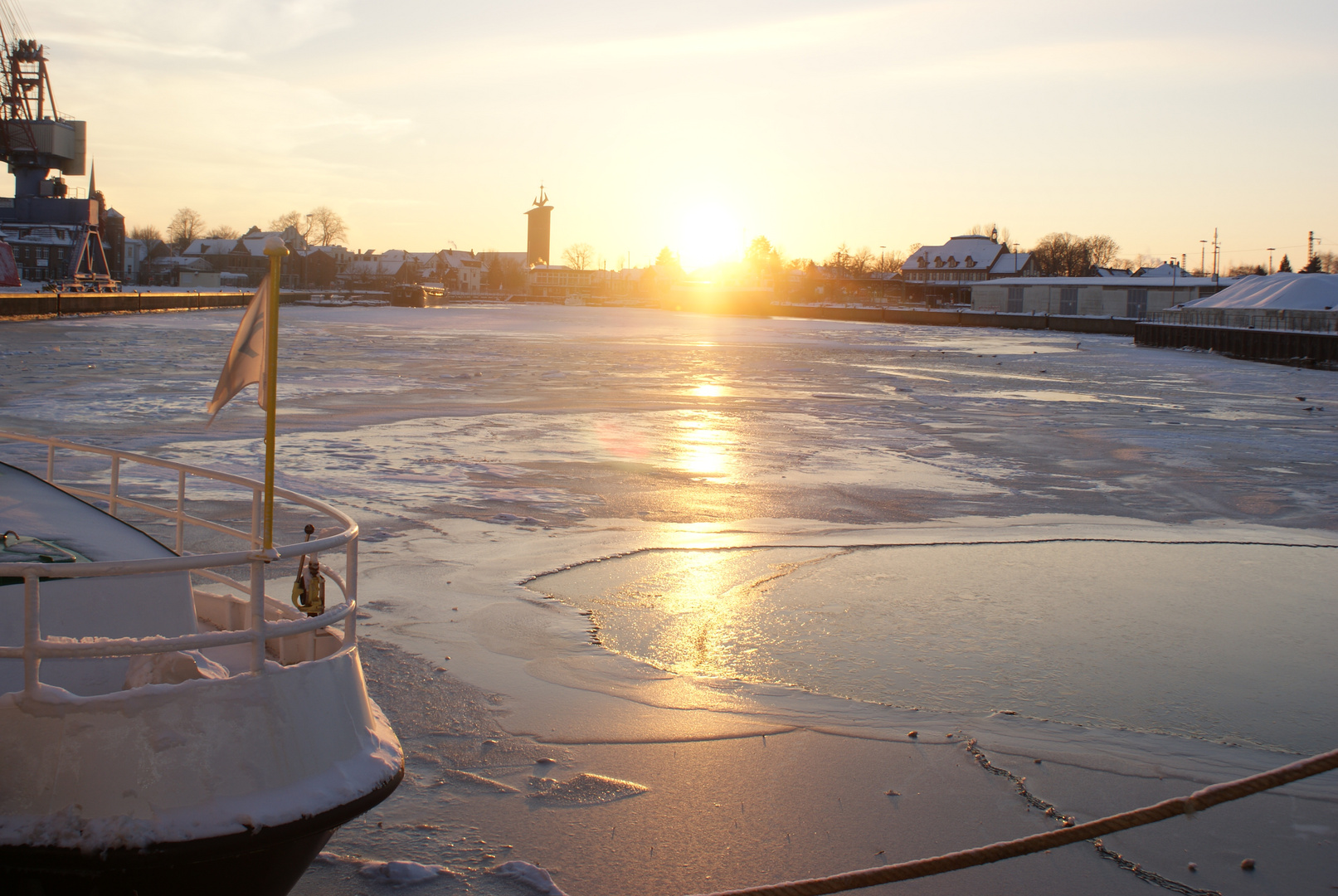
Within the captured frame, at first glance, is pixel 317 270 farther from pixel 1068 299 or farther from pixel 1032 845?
pixel 1032 845

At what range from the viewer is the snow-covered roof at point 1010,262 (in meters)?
139

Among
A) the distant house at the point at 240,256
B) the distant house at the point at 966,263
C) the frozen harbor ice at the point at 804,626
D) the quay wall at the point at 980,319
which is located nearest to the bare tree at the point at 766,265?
the distant house at the point at 966,263

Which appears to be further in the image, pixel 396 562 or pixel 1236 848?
pixel 396 562

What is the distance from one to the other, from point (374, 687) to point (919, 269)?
152528 mm

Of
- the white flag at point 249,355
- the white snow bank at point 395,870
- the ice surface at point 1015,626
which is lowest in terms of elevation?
the white snow bank at point 395,870

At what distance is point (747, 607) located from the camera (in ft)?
27.4

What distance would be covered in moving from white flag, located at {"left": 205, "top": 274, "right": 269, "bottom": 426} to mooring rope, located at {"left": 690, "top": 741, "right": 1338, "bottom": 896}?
2.53m

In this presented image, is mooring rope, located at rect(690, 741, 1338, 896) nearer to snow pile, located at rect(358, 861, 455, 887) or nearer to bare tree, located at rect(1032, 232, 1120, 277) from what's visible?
snow pile, located at rect(358, 861, 455, 887)

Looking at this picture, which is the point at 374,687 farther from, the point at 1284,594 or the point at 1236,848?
the point at 1284,594

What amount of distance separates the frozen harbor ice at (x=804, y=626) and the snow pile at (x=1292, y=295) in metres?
53.9

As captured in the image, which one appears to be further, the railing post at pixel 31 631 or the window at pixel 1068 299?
the window at pixel 1068 299

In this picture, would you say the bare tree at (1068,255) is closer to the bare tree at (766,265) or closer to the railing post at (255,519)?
the bare tree at (766,265)

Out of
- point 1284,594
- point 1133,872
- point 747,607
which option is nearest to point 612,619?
point 747,607

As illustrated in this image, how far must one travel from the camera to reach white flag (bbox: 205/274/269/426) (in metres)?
3.70
